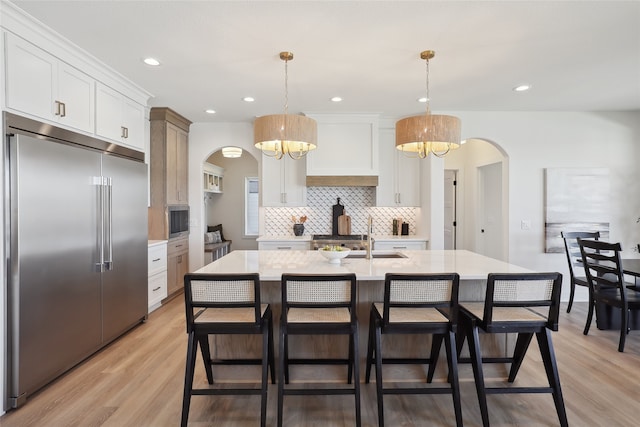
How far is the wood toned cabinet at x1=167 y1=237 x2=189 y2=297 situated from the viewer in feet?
15.0

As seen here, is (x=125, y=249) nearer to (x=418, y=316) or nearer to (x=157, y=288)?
(x=157, y=288)

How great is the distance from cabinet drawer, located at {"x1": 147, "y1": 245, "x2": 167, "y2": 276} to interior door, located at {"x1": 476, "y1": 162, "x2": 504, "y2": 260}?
4.96m

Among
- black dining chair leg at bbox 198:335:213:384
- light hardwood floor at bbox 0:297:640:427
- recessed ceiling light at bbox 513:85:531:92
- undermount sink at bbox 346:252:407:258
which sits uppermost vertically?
recessed ceiling light at bbox 513:85:531:92

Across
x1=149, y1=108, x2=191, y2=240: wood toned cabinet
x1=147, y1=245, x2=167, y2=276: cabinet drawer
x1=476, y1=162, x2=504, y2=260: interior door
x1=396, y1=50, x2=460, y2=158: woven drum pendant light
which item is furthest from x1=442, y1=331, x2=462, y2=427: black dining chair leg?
x1=476, y1=162, x2=504, y2=260: interior door

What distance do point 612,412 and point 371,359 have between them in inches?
60.0

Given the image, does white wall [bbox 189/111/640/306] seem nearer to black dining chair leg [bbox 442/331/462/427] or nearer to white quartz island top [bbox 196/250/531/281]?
white quartz island top [bbox 196/250/531/281]

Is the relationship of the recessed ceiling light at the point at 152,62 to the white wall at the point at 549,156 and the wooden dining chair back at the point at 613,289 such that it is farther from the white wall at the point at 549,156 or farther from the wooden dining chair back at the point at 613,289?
the wooden dining chair back at the point at 613,289

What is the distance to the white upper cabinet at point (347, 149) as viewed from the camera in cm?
479

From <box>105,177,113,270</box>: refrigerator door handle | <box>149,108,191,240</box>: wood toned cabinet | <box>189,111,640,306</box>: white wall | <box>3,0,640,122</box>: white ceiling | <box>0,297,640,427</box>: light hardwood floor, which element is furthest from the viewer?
<box>189,111,640,306</box>: white wall

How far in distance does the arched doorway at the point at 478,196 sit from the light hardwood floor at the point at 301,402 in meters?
2.78

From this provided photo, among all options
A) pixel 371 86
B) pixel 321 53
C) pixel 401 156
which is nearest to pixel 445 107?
pixel 401 156

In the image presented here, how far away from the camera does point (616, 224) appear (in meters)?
4.67

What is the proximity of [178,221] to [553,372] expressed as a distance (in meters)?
4.41

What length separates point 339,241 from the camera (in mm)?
4828
